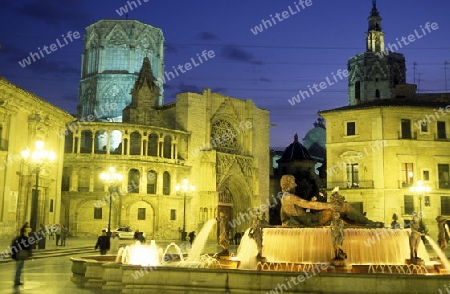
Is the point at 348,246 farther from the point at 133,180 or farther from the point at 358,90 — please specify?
the point at 358,90

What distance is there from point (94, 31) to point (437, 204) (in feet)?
147

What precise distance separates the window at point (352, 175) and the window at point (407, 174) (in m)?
3.32

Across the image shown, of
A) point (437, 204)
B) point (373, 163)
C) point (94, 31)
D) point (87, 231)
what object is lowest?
point (87, 231)

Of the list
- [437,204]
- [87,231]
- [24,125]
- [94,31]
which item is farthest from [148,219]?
[94,31]

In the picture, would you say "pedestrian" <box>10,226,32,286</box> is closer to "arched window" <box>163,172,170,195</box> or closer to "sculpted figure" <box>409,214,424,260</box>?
"sculpted figure" <box>409,214,424,260</box>

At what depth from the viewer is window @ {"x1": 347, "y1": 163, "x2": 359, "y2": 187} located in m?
38.4

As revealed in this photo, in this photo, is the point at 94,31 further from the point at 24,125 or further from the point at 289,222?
the point at 289,222

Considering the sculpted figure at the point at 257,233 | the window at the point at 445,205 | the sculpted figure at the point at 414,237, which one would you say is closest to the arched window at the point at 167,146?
the window at the point at 445,205

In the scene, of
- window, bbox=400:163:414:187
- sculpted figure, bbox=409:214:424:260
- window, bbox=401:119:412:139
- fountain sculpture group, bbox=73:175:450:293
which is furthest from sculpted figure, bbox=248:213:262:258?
window, bbox=401:119:412:139

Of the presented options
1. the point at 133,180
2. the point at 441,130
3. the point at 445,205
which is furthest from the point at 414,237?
the point at 133,180

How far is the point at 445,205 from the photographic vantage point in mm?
36719

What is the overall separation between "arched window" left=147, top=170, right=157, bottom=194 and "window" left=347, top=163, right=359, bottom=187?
16.3m

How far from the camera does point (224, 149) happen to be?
165ft

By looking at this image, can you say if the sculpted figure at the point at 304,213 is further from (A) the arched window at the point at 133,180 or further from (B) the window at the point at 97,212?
(A) the arched window at the point at 133,180
